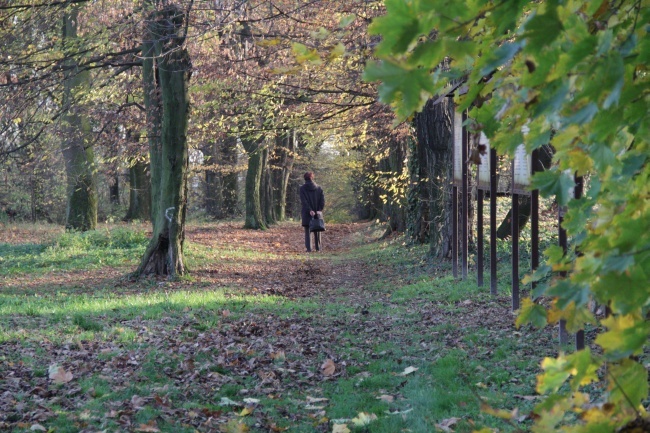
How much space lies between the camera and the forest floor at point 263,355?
18.2ft

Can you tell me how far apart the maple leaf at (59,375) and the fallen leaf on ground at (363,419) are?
2643 mm

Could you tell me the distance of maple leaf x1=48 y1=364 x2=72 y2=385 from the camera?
6.31 metres

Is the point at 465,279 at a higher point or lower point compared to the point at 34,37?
lower

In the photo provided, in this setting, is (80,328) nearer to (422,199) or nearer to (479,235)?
(479,235)

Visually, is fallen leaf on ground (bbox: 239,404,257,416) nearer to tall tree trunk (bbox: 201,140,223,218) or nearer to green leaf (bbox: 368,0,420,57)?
green leaf (bbox: 368,0,420,57)

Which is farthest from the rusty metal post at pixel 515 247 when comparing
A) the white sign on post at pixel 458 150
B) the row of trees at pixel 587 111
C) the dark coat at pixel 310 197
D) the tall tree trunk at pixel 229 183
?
the tall tree trunk at pixel 229 183

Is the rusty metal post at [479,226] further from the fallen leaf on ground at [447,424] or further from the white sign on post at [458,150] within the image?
the fallen leaf on ground at [447,424]

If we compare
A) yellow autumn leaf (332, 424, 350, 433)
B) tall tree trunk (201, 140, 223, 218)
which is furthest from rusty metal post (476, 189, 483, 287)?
tall tree trunk (201, 140, 223, 218)

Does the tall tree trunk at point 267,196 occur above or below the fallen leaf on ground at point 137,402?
above

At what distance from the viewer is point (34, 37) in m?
15.6

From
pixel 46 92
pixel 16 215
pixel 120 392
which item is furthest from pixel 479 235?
pixel 16 215

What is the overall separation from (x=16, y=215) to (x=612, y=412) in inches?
1434

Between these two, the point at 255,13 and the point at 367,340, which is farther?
the point at 255,13

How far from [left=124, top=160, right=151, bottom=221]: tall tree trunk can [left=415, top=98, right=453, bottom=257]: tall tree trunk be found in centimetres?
1722
